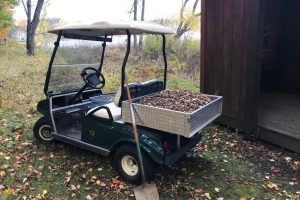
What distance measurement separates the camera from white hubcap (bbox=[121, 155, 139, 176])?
389cm

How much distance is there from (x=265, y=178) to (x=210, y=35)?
3.08 meters

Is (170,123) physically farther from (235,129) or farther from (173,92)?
(235,129)

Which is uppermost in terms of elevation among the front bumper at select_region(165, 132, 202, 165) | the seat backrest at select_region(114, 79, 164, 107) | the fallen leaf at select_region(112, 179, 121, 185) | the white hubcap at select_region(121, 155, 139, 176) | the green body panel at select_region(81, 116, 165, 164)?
the seat backrest at select_region(114, 79, 164, 107)

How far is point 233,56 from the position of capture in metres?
5.62

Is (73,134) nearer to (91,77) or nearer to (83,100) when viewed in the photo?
(83,100)

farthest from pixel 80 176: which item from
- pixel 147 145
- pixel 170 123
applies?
pixel 170 123

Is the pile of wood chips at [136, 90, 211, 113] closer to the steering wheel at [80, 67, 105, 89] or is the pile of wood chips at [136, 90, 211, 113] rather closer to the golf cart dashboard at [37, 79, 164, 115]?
the golf cart dashboard at [37, 79, 164, 115]

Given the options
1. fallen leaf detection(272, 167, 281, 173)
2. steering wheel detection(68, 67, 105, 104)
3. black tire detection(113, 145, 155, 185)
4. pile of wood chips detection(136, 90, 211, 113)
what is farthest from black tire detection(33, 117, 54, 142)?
fallen leaf detection(272, 167, 281, 173)

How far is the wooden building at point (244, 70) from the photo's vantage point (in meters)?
5.13

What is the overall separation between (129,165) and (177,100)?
105 cm

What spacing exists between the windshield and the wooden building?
7.56 feet

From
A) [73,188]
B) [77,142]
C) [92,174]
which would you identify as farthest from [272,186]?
→ [77,142]

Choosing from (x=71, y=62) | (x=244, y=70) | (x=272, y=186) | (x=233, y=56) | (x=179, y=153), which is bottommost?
(x=272, y=186)

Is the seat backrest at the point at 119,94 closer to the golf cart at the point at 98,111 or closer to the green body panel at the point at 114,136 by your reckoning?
the golf cart at the point at 98,111
